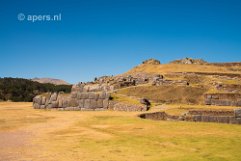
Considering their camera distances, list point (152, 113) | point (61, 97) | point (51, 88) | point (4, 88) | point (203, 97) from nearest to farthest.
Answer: point (152, 113)
point (61, 97)
point (203, 97)
point (4, 88)
point (51, 88)

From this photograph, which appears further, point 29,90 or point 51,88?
point 51,88

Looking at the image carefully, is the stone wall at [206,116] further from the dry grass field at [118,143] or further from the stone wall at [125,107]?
the dry grass field at [118,143]

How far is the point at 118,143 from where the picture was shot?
12398 millimetres

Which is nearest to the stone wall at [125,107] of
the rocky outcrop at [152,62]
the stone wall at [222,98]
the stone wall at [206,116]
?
the stone wall at [206,116]

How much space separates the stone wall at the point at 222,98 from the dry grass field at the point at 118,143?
1338 centimetres

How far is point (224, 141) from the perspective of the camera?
13047 millimetres

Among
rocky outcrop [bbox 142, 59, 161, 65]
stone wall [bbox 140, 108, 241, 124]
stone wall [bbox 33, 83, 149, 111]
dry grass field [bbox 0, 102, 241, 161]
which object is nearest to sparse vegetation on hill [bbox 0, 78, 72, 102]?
stone wall [bbox 33, 83, 149, 111]

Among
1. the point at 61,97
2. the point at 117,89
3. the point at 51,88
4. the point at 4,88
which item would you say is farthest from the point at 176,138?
the point at 51,88

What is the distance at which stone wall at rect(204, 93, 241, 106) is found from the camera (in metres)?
29.5

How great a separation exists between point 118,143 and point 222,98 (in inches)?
826

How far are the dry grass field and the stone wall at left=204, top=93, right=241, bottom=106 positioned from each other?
527 inches

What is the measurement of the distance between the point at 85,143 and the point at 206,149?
4357 millimetres

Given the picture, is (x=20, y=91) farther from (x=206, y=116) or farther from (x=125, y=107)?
(x=206, y=116)

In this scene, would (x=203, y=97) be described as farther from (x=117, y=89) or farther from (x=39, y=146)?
(x=39, y=146)
